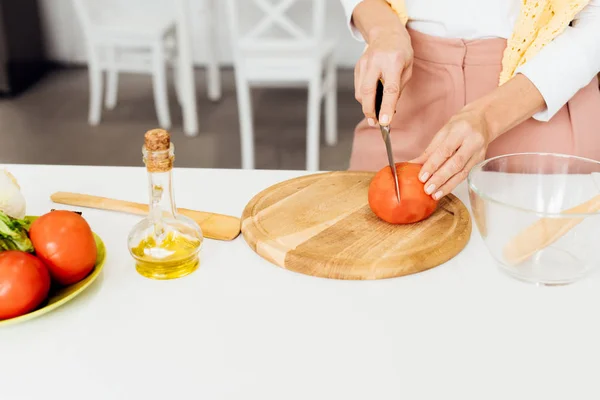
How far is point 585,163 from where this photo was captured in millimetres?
945

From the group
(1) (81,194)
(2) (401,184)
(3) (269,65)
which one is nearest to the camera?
(2) (401,184)

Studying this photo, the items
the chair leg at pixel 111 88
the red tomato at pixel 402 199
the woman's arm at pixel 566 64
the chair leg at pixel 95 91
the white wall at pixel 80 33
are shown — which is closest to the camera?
the red tomato at pixel 402 199

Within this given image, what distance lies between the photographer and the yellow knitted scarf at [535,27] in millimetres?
1160

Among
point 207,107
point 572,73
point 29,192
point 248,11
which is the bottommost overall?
point 207,107

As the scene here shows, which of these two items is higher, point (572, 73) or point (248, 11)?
point (572, 73)

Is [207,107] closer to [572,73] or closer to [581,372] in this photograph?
[572,73]

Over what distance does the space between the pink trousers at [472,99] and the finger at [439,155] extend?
336 millimetres

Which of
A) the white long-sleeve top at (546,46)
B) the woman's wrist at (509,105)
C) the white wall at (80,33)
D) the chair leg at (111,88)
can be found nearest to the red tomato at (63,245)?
the woman's wrist at (509,105)

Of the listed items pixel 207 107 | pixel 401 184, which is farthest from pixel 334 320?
pixel 207 107

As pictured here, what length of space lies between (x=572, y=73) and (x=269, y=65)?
5.90 ft

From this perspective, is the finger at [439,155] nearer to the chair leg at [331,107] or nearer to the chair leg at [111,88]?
the chair leg at [331,107]

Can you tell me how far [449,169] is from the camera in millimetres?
941

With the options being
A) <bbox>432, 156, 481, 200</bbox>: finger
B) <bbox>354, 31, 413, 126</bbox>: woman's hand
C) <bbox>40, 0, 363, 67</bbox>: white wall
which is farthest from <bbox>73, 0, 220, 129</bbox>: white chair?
<bbox>432, 156, 481, 200</bbox>: finger

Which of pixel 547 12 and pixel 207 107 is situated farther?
pixel 207 107
